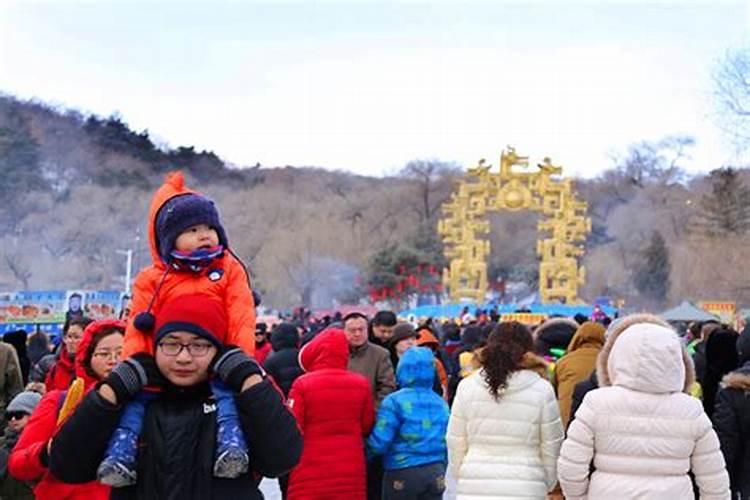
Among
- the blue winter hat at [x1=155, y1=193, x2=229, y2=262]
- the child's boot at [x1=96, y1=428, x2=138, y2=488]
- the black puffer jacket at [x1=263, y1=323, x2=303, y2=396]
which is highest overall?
the blue winter hat at [x1=155, y1=193, x2=229, y2=262]

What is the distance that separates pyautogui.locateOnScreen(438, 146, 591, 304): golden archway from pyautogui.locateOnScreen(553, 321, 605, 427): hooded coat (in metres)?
41.0

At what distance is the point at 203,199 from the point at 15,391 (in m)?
4.97

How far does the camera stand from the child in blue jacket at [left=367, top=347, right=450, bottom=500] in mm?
5984

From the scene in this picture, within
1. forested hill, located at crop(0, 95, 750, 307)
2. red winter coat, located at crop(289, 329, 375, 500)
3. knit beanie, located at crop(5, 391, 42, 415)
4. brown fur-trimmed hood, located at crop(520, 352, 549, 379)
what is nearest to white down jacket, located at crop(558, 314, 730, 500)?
brown fur-trimmed hood, located at crop(520, 352, 549, 379)

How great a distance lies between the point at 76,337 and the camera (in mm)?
5547

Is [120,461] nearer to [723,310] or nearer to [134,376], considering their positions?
[134,376]

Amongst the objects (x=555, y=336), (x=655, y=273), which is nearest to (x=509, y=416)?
(x=555, y=336)

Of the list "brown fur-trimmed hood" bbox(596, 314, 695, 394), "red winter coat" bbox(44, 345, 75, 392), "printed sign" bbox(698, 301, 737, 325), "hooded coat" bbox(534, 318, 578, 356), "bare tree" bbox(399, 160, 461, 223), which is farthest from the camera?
"bare tree" bbox(399, 160, 461, 223)

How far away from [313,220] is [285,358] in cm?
6258

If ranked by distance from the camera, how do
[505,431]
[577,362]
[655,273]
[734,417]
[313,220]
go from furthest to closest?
[313,220] → [655,273] → [577,362] → [734,417] → [505,431]

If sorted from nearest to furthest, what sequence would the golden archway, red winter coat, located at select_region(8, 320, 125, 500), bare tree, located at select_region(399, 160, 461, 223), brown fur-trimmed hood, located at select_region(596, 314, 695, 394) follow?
1. red winter coat, located at select_region(8, 320, 125, 500)
2. brown fur-trimmed hood, located at select_region(596, 314, 695, 394)
3. the golden archway
4. bare tree, located at select_region(399, 160, 461, 223)

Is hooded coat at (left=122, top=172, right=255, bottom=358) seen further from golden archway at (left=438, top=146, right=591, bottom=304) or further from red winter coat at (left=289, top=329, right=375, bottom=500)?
golden archway at (left=438, top=146, right=591, bottom=304)

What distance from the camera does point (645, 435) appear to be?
13.2 ft

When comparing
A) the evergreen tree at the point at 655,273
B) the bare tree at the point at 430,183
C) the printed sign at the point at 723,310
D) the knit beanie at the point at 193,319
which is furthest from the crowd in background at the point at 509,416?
the bare tree at the point at 430,183
